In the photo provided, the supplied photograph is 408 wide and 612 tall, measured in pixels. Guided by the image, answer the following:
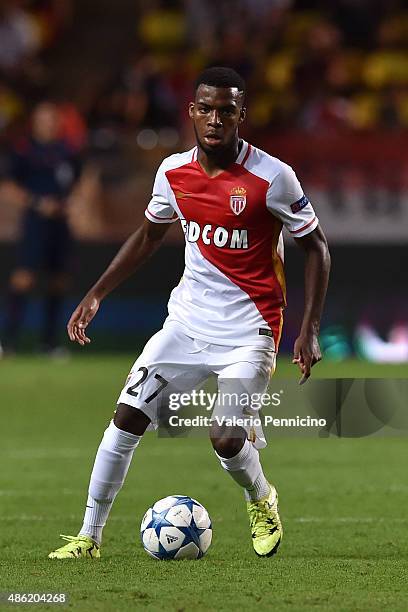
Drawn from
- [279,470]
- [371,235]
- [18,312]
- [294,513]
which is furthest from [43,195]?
[294,513]

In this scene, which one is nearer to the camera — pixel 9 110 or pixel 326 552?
pixel 326 552

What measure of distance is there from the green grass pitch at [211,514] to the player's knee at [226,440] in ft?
1.53

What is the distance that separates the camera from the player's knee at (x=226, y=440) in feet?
19.5

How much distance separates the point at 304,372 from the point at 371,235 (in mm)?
10275

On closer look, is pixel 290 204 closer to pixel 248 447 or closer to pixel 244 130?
pixel 248 447

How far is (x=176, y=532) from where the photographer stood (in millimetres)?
6023

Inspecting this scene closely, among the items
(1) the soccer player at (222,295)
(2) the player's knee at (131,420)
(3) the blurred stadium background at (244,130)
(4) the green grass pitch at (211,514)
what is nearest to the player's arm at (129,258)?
(1) the soccer player at (222,295)

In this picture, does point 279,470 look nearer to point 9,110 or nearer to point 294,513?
point 294,513

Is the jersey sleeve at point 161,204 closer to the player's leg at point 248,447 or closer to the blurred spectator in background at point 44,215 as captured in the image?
the player's leg at point 248,447

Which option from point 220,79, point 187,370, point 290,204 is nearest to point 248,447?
point 187,370

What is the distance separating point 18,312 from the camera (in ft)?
50.0

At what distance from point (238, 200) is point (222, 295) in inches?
17.1

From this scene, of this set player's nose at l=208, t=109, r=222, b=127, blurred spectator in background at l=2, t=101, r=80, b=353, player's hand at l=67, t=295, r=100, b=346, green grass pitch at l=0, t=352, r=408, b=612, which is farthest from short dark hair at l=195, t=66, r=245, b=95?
blurred spectator in background at l=2, t=101, r=80, b=353

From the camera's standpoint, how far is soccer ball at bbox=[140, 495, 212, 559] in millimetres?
6012
